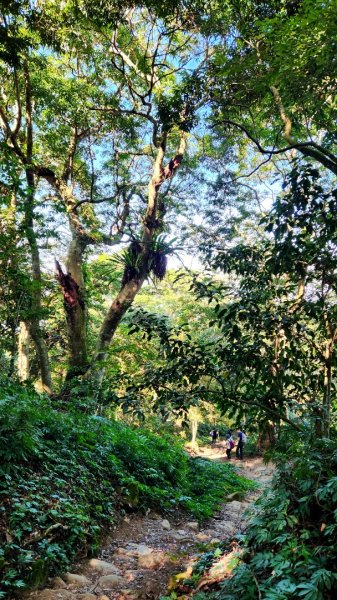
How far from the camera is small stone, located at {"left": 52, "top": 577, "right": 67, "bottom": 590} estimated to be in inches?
132

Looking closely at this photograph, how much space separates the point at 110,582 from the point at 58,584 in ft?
1.87

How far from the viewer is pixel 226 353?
9.94 ft

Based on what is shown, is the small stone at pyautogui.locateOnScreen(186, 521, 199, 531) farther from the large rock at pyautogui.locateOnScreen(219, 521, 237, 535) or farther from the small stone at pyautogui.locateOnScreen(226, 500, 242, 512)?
the small stone at pyautogui.locateOnScreen(226, 500, 242, 512)

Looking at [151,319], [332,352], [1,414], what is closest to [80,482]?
[1,414]

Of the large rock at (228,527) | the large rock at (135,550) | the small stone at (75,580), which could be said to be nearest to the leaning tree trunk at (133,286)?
the large rock at (228,527)

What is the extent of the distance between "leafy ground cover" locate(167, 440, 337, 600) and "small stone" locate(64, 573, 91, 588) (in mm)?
1175

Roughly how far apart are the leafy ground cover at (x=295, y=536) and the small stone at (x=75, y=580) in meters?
1.17

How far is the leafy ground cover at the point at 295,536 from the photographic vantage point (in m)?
2.09

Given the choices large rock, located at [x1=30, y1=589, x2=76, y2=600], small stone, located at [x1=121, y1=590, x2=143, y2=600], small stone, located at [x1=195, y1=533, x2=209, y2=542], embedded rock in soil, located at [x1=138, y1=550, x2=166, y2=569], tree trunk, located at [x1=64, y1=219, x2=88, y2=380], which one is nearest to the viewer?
large rock, located at [x1=30, y1=589, x2=76, y2=600]

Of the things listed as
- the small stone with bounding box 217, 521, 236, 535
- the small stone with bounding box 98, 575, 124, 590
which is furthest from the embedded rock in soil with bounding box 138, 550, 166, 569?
the small stone with bounding box 217, 521, 236, 535

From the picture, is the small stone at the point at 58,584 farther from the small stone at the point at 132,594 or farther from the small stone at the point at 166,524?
the small stone at the point at 166,524

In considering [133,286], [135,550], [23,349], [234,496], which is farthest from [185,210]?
[135,550]

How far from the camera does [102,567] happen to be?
3.96 m

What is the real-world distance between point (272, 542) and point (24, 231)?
640cm
